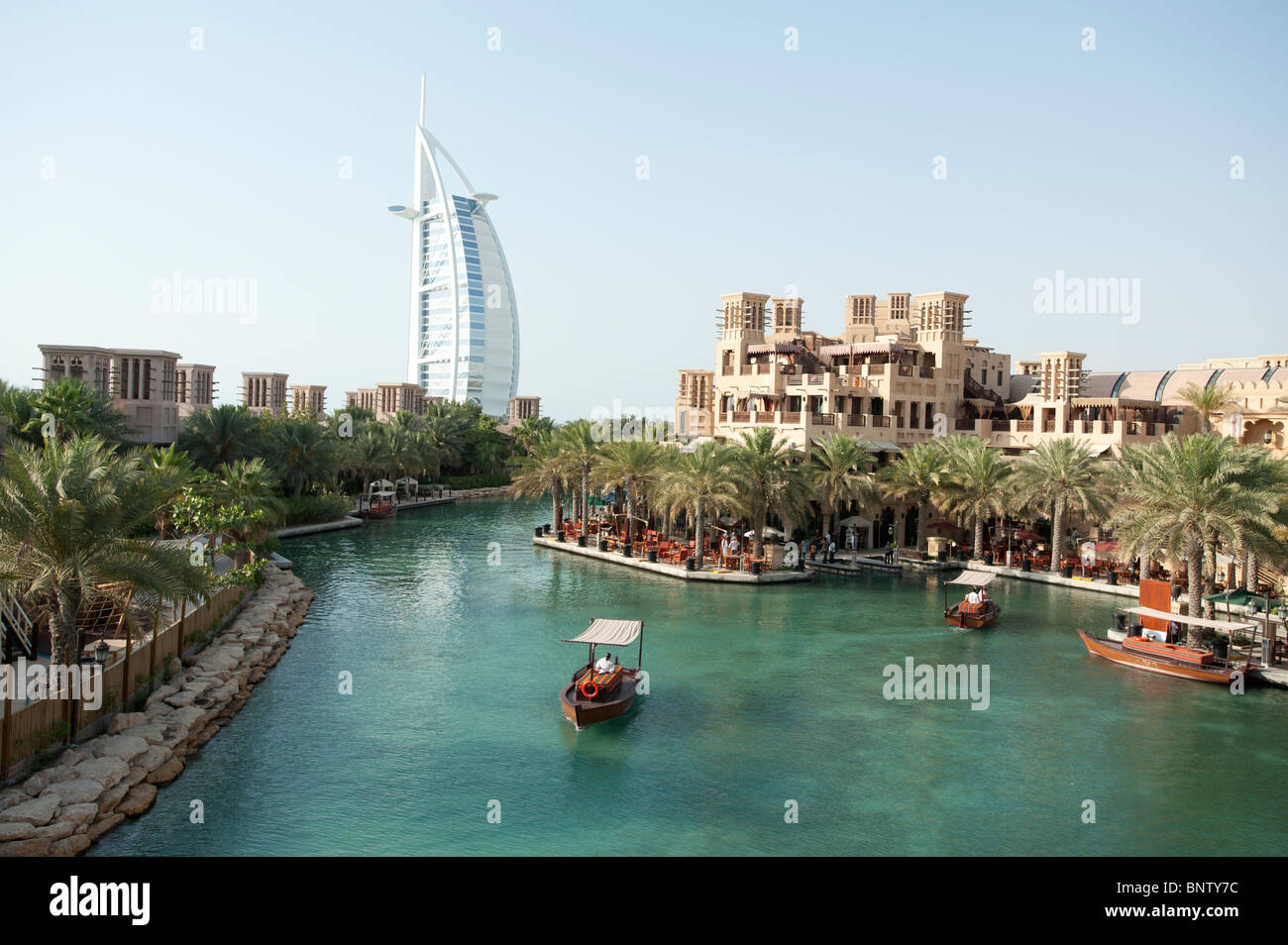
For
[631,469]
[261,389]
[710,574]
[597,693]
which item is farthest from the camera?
[261,389]

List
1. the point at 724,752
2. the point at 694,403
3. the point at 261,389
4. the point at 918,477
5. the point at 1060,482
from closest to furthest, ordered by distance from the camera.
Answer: the point at 724,752 → the point at 1060,482 → the point at 918,477 → the point at 694,403 → the point at 261,389

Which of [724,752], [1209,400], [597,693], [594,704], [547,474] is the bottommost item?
[724,752]

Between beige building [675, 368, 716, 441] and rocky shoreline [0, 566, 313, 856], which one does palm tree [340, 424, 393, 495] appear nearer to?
beige building [675, 368, 716, 441]

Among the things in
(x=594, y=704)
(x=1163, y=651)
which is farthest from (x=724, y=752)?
(x=1163, y=651)

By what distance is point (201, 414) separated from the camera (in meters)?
49.3

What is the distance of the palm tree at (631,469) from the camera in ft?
139

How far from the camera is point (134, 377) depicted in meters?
50.9

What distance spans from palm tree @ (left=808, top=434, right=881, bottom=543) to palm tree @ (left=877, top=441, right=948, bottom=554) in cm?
86

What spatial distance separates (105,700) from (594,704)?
9047mm

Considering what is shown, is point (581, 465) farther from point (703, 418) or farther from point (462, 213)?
point (462, 213)

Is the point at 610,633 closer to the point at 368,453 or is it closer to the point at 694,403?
the point at 368,453

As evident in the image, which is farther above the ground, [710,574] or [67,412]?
[67,412]
